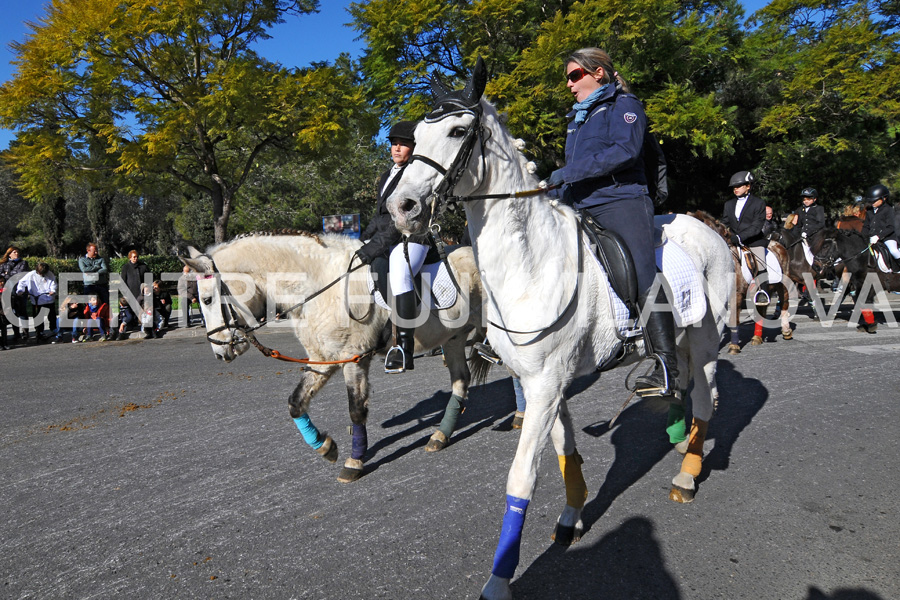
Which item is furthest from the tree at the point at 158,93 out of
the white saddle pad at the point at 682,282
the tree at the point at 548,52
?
the white saddle pad at the point at 682,282

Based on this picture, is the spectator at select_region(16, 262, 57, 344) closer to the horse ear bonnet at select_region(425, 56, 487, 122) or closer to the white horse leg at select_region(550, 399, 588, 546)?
the white horse leg at select_region(550, 399, 588, 546)

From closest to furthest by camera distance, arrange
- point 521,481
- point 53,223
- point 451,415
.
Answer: point 521,481 < point 451,415 < point 53,223

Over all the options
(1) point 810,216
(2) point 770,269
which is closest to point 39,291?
(2) point 770,269

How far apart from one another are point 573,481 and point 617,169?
186cm

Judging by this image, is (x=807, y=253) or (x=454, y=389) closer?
(x=454, y=389)

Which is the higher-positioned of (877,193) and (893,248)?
(877,193)

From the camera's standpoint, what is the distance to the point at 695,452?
396 cm

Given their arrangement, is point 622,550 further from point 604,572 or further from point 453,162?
point 453,162

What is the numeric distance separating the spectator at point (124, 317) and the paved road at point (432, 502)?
6901 mm

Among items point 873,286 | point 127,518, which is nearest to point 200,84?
point 127,518

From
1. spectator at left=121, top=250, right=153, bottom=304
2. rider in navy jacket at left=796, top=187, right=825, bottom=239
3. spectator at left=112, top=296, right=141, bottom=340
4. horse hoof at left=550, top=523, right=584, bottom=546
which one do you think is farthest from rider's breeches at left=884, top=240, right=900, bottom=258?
spectator at left=112, top=296, right=141, bottom=340

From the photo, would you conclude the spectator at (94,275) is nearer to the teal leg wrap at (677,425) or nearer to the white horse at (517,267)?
the white horse at (517,267)

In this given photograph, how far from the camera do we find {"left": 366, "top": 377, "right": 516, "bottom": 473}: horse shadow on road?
519 cm

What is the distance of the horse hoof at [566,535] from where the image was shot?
331 cm
